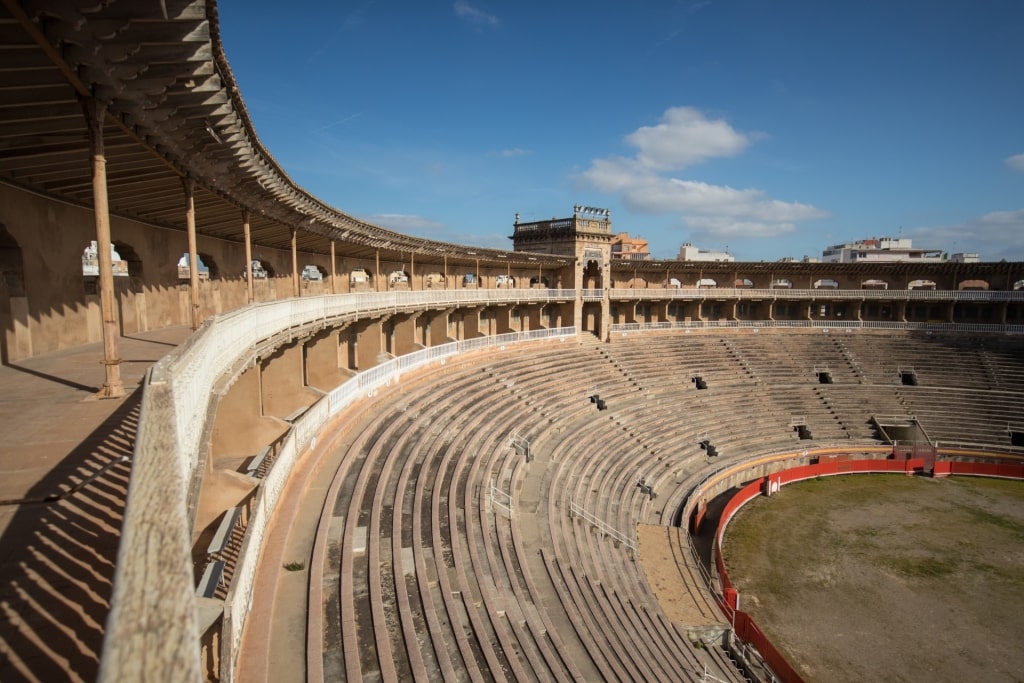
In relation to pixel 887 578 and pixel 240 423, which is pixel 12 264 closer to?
pixel 240 423

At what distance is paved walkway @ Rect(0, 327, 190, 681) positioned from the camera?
3543 millimetres

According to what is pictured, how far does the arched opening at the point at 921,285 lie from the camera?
138 feet

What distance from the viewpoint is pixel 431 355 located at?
21.5 metres

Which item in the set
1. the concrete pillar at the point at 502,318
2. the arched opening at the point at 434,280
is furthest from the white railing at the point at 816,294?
the arched opening at the point at 434,280

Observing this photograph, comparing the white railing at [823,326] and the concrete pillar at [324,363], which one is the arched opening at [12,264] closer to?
the concrete pillar at [324,363]

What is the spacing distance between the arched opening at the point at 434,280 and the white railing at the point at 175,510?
67.5 ft

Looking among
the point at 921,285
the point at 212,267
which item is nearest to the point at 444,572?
the point at 212,267

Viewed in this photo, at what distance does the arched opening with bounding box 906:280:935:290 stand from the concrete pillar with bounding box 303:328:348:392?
42.9 meters

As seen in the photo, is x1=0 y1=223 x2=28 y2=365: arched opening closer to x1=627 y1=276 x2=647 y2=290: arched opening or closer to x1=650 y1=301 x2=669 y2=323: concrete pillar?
x1=627 y1=276 x2=647 y2=290: arched opening

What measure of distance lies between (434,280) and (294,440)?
22.8m

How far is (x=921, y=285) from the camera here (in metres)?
43.3

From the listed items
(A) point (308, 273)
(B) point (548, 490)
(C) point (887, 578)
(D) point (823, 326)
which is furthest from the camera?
(D) point (823, 326)

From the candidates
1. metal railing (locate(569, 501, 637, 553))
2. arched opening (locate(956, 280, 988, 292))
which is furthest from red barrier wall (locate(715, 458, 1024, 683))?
arched opening (locate(956, 280, 988, 292))

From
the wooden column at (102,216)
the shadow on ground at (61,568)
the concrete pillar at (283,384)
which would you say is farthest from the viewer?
the concrete pillar at (283,384)
